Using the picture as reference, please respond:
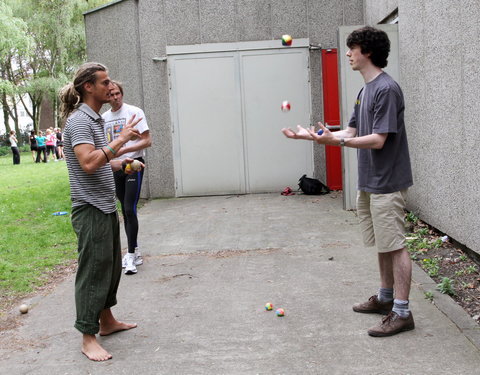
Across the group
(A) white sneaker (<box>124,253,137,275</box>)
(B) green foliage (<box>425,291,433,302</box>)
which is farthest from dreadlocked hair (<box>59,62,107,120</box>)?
(B) green foliage (<box>425,291,433,302</box>)

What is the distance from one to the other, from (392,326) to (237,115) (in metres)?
7.66

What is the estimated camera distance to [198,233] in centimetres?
793

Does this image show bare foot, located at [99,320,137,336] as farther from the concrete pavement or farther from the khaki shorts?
the khaki shorts

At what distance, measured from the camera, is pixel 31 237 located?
854cm

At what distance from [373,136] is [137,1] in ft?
28.1

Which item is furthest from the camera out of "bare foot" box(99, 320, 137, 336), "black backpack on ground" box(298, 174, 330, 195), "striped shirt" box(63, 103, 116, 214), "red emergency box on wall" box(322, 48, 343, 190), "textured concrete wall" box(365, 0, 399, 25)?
"red emergency box on wall" box(322, 48, 343, 190)

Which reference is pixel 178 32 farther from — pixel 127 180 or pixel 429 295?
pixel 429 295

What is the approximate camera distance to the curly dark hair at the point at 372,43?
3986 mm

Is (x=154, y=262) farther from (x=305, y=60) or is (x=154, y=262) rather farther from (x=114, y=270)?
(x=305, y=60)

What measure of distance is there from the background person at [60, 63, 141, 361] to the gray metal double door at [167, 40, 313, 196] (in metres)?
7.18

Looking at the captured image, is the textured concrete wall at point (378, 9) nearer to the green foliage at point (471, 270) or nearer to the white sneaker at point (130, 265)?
the green foliage at point (471, 270)

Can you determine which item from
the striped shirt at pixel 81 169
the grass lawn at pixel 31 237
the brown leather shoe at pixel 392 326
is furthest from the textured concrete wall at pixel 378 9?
the striped shirt at pixel 81 169

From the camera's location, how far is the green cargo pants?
12.7 ft

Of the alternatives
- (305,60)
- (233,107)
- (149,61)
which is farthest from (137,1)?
(305,60)
